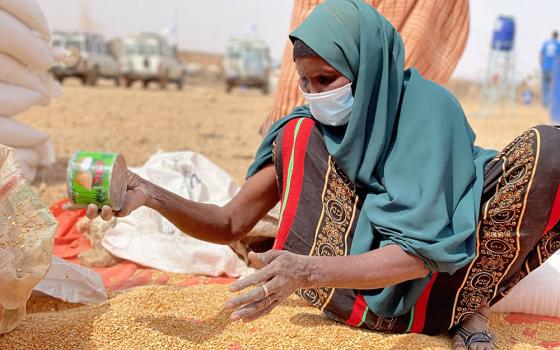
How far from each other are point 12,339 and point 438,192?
1.43m

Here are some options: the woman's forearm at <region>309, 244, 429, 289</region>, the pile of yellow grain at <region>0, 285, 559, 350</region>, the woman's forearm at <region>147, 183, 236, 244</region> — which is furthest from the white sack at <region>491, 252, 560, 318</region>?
the woman's forearm at <region>147, 183, 236, 244</region>

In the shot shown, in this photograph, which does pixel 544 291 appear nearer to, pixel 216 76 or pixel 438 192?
pixel 438 192

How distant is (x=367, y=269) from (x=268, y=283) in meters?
0.35

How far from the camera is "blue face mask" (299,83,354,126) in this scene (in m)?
2.21

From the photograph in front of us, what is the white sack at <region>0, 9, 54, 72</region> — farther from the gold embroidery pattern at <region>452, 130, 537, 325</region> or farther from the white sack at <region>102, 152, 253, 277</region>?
the gold embroidery pattern at <region>452, 130, 537, 325</region>

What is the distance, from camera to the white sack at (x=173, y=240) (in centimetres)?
327

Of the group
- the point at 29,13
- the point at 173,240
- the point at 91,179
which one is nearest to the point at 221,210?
the point at 91,179

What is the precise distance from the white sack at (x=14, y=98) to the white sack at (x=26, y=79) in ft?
0.14

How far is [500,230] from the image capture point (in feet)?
7.29

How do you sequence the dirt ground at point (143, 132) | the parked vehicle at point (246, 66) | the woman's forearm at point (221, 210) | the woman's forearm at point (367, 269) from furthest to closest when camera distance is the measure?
the parked vehicle at point (246, 66), the dirt ground at point (143, 132), the woman's forearm at point (221, 210), the woman's forearm at point (367, 269)

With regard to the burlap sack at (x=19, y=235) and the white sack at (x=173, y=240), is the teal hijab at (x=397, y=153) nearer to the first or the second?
the burlap sack at (x=19, y=235)

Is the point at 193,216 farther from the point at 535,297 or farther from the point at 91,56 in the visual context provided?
the point at 91,56

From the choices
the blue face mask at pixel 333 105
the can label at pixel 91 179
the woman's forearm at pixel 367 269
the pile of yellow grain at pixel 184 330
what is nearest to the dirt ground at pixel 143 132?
the pile of yellow grain at pixel 184 330

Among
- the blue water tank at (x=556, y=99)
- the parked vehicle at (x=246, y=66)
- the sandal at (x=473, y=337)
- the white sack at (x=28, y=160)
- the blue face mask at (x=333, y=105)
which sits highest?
the blue face mask at (x=333, y=105)
